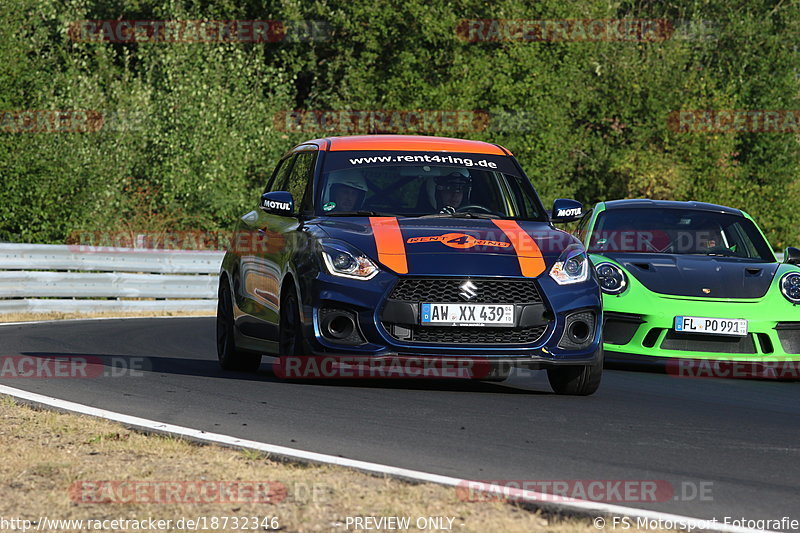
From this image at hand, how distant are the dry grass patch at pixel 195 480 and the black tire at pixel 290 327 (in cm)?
181

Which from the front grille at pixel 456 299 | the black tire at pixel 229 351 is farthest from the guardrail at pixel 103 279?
the front grille at pixel 456 299

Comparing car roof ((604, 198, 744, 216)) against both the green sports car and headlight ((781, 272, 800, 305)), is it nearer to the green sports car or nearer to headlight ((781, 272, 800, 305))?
the green sports car

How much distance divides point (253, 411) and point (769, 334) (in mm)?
4724

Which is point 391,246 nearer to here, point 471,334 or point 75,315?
point 471,334

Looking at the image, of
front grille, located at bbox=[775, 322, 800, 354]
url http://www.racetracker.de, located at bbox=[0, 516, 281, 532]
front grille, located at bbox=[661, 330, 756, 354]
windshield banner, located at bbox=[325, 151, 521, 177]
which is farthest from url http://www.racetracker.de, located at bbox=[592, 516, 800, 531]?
front grille, located at bbox=[775, 322, 800, 354]

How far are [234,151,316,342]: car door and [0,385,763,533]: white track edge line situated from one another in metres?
1.72

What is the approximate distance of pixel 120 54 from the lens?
4084cm

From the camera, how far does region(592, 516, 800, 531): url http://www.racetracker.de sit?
182 inches

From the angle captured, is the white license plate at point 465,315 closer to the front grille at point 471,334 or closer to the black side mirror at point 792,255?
the front grille at point 471,334

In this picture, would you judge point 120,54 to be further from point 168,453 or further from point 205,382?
point 168,453

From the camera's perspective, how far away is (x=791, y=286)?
1088cm

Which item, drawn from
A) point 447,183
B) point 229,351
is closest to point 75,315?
point 229,351

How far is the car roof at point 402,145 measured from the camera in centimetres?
971

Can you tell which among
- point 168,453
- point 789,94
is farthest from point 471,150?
point 789,94
